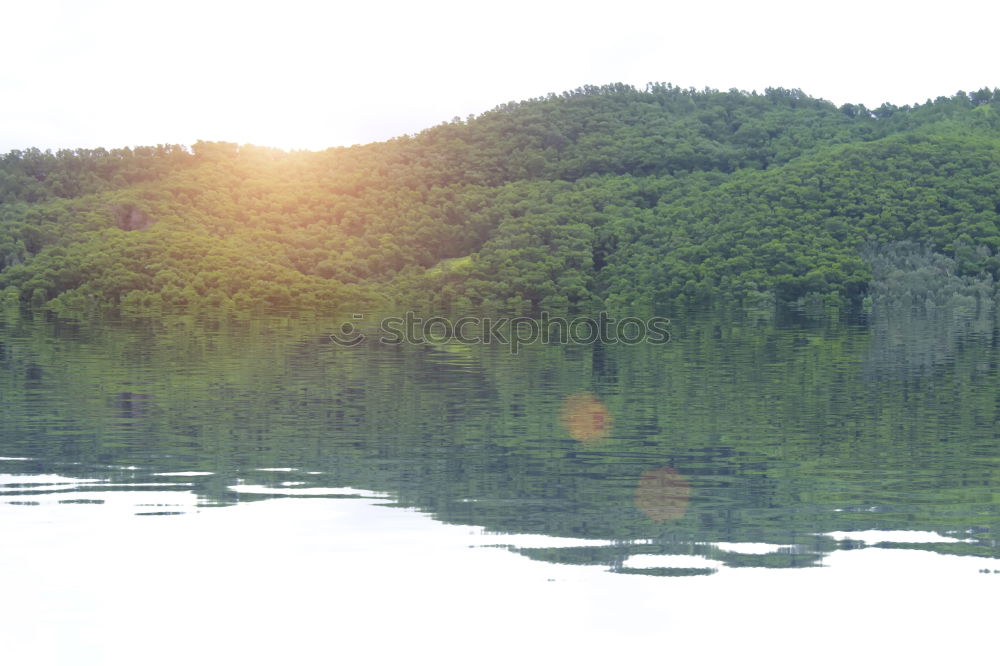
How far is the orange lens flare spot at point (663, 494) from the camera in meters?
20.1

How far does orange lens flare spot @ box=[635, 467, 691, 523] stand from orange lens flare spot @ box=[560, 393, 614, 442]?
514cm

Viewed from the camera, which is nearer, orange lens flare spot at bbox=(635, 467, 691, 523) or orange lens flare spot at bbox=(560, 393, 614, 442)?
orange lens flare spot at bbox=(635, 467, 691, 523)

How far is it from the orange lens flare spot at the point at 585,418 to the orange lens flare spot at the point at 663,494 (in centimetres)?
514

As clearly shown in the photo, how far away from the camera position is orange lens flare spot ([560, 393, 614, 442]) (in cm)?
2997

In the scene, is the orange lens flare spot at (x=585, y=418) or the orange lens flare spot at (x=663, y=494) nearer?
the orange lens flare spot at (x=663, y=494)

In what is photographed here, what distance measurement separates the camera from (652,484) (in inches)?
902

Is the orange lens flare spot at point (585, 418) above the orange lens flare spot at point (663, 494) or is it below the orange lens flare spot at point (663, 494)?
above

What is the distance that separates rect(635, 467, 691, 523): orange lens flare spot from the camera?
20.1m

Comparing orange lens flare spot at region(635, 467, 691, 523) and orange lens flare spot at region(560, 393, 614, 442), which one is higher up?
orange lens flare spot at region(560, 393, 614, 442)

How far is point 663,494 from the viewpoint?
2184 cm

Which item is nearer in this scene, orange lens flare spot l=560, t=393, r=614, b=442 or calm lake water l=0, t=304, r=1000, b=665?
calm lake water l=0, t=304, r=1000, b=665

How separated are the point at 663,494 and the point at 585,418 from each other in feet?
37.6

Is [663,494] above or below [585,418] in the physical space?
below

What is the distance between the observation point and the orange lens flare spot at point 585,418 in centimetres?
2997
